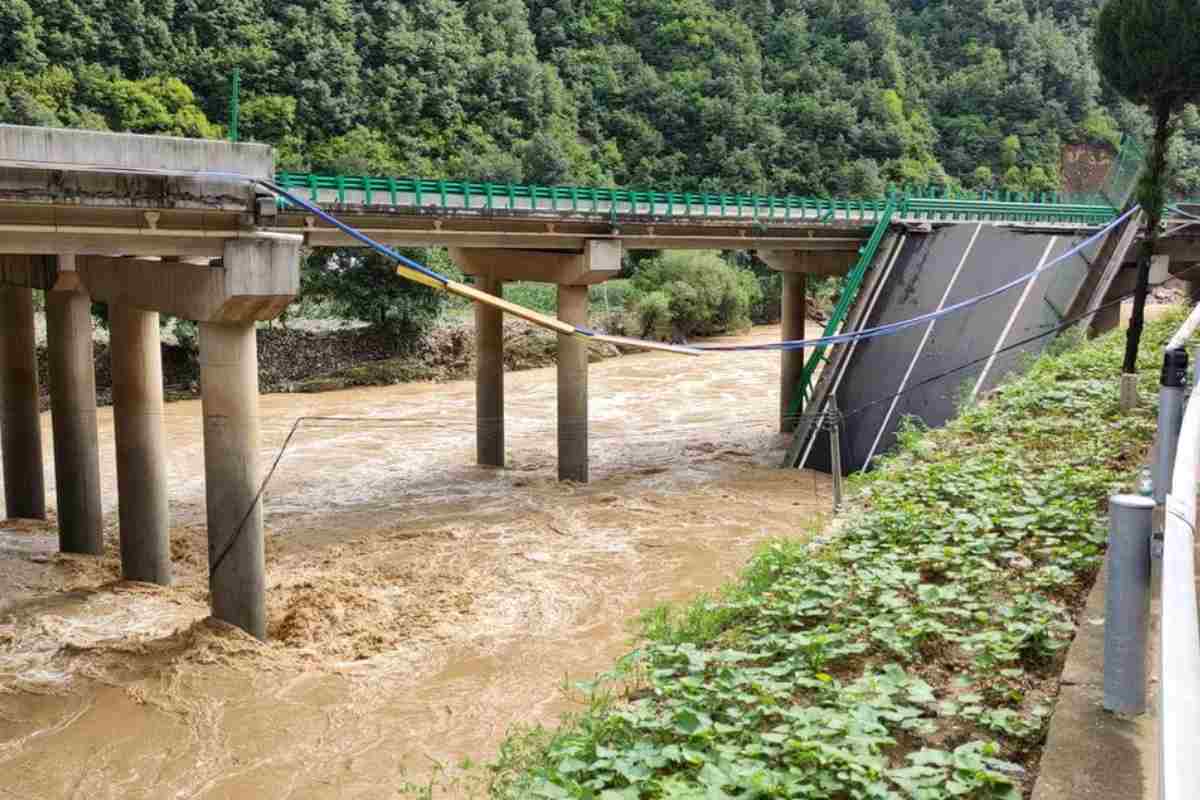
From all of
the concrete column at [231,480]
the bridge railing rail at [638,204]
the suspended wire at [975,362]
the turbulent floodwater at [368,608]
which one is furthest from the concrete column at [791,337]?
the concrete column at [231,480]

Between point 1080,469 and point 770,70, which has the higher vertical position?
point 770,70

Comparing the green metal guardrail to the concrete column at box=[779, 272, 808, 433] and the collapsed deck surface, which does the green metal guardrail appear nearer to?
the collapsed deck surface

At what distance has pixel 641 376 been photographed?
4153 centimetres

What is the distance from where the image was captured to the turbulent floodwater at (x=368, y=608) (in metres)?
11.6

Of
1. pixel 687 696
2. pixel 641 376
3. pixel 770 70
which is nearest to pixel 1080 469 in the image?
pixel 687 696

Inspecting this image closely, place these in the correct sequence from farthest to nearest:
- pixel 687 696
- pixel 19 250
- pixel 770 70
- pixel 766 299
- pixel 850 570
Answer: pixel 770 70 < pixel 766 299 < pixel 19 250 < pixel 850 570 < pixel 687 696

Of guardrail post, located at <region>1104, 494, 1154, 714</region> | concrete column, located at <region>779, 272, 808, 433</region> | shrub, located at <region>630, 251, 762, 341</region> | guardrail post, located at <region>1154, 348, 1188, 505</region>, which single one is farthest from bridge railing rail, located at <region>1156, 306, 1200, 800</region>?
shrub, located at <region>630, 251, 762, 341</region>

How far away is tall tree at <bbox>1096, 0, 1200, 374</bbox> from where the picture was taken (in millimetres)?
14492

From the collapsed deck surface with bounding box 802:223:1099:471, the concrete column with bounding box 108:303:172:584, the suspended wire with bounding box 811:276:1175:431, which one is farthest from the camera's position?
the collapsed deck surface with bounding box 802:223:1099:471

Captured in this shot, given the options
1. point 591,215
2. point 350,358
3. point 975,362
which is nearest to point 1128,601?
point 975,362

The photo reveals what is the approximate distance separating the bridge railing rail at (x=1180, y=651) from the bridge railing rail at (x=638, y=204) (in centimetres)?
1947

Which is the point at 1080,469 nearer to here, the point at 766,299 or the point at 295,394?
the point at 295,394

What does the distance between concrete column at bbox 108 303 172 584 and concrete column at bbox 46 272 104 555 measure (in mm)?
2049

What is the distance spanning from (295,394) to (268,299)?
86.4 feet
